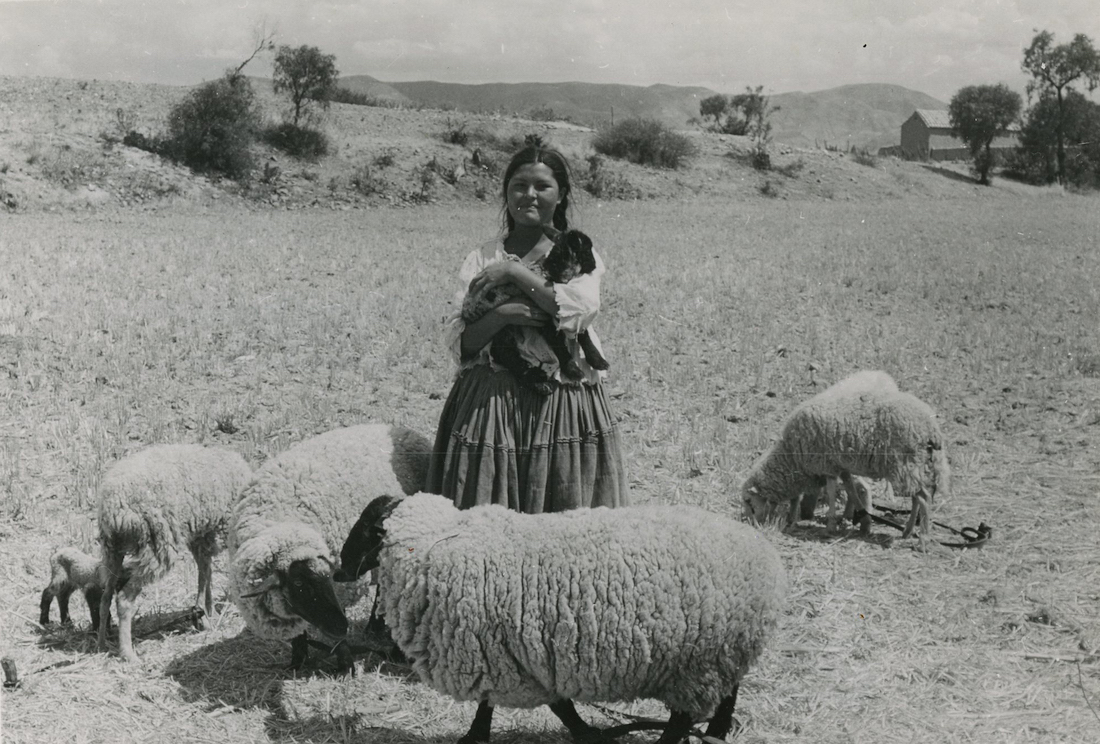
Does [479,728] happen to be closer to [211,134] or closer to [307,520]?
[307,520]

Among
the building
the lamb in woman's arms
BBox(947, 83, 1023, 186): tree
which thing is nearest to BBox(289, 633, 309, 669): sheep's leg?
the lamb in woman's arms

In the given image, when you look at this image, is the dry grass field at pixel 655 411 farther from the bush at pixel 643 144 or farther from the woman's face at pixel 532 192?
the bush at pixel 643 144

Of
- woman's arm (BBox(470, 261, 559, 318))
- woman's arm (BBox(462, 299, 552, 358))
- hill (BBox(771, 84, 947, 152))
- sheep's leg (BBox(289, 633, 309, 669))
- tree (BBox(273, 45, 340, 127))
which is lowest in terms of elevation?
sheep's leg (BBox(289, 633, 309, 669))

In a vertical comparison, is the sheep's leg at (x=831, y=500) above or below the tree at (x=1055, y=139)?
below

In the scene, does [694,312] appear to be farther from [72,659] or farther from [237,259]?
[72,659]

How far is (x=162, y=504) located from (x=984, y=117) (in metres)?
39.8

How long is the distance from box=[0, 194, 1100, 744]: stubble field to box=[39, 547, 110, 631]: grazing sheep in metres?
0.17

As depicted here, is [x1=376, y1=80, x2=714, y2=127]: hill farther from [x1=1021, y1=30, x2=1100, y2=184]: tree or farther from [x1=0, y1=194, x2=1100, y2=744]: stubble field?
[x1=0, y1=194, x2=1100, y2=744]: stubble field

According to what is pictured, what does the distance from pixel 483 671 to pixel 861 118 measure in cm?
10888

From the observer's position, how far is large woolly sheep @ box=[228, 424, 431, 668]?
3615 mm

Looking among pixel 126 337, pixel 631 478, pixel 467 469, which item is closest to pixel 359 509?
pixel 467 469

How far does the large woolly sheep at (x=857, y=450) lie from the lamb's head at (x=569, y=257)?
3.00 m

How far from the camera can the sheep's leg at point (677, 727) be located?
128 inches

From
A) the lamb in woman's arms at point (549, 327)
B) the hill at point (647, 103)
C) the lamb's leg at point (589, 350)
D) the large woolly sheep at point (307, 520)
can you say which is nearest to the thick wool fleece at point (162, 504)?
the large woolly sheep at point (307, 520)
